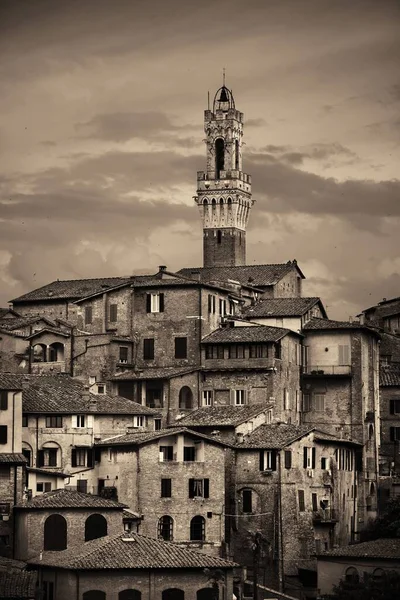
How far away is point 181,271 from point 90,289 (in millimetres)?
9877

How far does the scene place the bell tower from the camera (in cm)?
13700

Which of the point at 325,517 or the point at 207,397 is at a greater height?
the point at 207,397

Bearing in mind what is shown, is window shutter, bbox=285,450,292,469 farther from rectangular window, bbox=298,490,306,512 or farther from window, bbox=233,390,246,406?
window, bbox=233,390,246,406

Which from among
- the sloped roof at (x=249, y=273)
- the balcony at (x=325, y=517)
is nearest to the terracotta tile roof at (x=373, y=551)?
the balcony at (x=325, y=517)

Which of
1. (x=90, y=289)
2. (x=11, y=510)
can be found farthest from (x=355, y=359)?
(x=11, y=510)

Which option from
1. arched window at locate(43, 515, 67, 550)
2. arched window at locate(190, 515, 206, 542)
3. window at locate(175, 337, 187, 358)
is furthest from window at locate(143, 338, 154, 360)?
arched window at locate(43, 515, 67, 550)

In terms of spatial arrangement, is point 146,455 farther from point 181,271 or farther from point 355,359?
point 181,271

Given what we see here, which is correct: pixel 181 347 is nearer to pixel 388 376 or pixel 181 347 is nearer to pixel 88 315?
pixel 88 315

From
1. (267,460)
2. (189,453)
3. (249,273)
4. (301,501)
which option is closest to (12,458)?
(189,453)

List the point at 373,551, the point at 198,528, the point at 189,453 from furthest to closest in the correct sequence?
the point at 189,453
the point at 198,528
the point at 373,551

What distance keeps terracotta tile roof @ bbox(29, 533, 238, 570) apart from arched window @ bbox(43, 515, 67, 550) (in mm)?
1213

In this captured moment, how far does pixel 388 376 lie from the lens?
4331 inches

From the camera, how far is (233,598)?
81125 mm

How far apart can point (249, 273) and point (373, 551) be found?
1447 inches
